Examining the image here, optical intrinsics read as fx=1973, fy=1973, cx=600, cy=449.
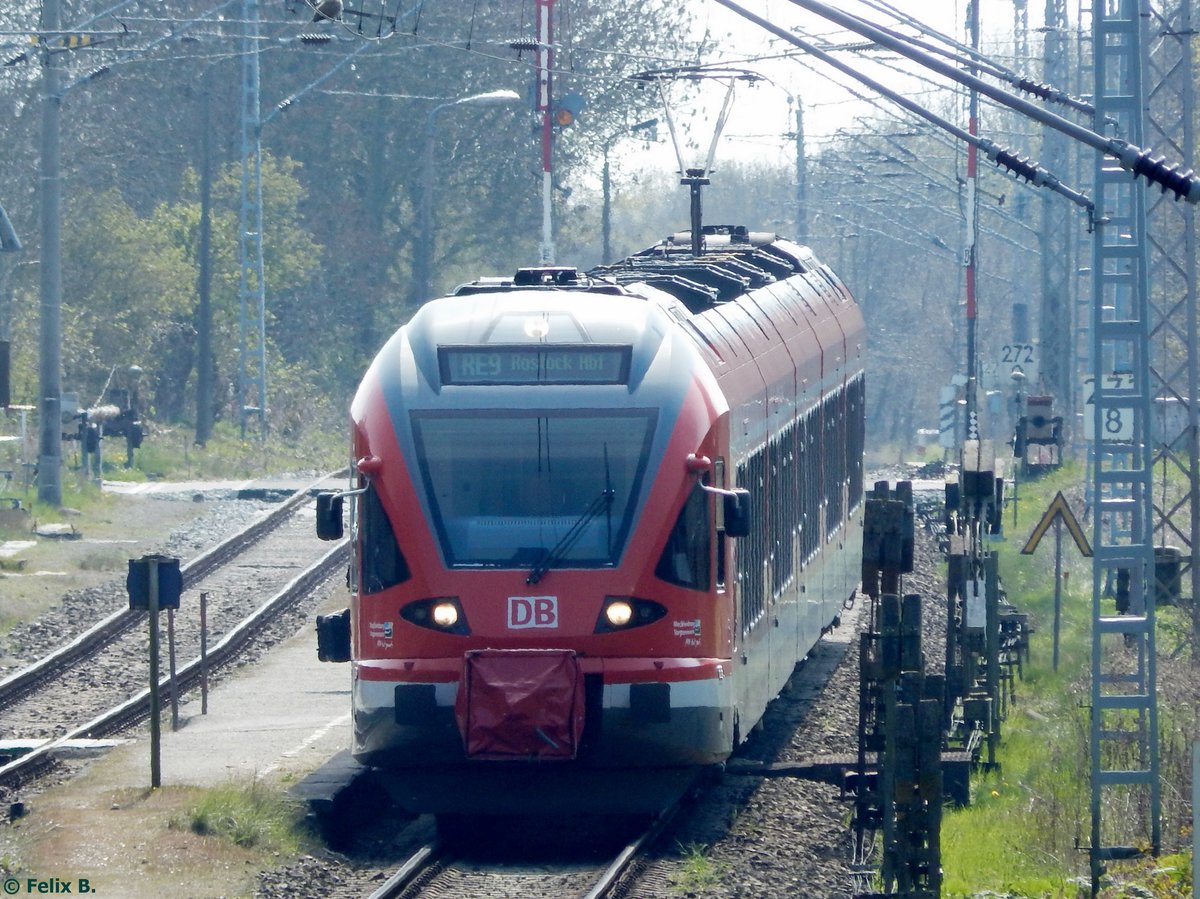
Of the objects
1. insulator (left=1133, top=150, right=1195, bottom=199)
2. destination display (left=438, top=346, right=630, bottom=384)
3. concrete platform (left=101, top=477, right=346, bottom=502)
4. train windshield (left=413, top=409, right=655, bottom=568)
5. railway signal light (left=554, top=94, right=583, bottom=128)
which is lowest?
concrete platform (left=101, top=477, right=346, bottom=502)

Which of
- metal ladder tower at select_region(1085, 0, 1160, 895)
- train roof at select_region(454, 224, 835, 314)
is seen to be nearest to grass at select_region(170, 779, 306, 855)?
train roof at select_region(454, 224, 835, 314)

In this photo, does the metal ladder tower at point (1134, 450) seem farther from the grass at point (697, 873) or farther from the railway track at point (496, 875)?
the railway track at point (496, 875)

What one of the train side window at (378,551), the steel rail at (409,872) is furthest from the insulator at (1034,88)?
the steel rail at (409,872)

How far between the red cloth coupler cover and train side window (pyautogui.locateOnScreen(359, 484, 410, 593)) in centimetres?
70

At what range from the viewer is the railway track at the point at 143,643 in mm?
15156

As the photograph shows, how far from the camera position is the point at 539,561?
1055cm

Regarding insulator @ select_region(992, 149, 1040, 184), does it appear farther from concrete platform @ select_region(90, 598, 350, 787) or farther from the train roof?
concrete platform @ select_region(90, 598, 350, 787)

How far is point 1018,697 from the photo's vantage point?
1773cm

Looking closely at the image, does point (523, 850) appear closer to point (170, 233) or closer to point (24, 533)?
point (24, 533)

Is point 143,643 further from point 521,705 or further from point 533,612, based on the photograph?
point 521,705

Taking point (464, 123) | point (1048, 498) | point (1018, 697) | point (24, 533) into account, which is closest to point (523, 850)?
point (1018, 697)

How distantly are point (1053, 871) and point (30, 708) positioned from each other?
27.9 ft

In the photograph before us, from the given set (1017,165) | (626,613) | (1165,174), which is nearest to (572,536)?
(626,613)

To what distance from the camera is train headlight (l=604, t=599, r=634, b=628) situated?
10.6 m
